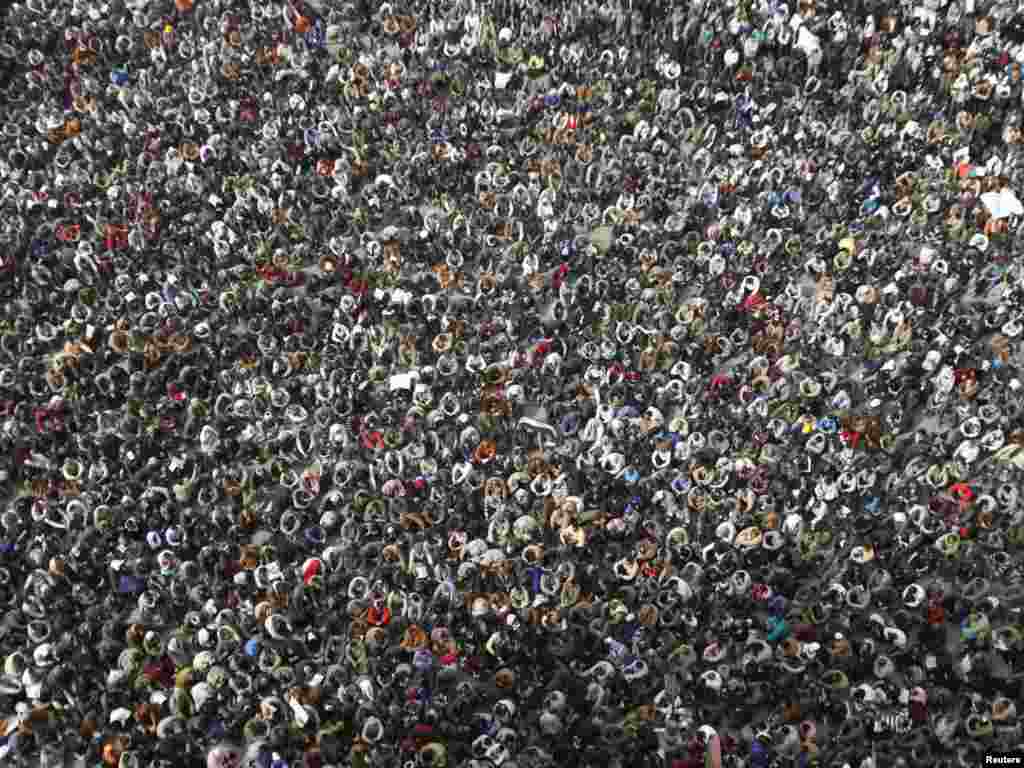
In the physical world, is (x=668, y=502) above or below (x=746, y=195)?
below

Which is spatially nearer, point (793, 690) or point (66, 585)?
point (793, 690)

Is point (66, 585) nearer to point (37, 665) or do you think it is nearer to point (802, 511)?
point (37, 665)

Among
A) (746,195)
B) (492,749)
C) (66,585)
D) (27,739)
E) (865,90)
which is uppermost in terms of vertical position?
(865,90)

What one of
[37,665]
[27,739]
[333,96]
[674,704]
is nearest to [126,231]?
[333,96]

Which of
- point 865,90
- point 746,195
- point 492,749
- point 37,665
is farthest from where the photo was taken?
point 865,90

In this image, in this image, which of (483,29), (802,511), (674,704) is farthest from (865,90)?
(674,704)

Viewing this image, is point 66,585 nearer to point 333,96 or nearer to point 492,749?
point 492,749

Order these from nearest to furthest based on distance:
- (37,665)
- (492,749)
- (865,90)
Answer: (492,749), (37,665), (865,90)
